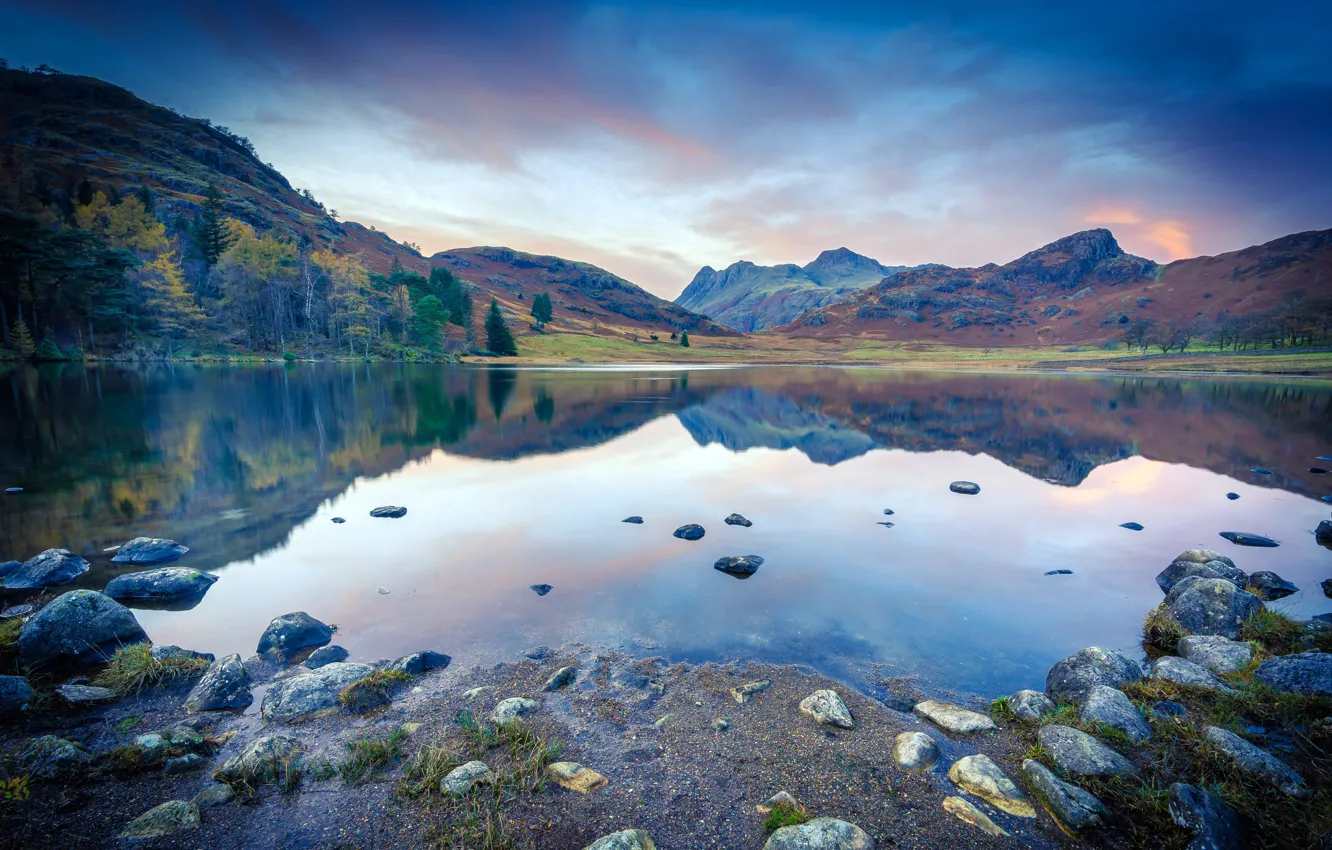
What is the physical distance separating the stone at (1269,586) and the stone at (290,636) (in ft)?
73.3

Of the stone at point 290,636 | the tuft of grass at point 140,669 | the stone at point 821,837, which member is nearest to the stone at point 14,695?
the tuft of grass at point 140,669

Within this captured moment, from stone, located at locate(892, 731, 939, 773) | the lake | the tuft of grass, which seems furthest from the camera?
the lake

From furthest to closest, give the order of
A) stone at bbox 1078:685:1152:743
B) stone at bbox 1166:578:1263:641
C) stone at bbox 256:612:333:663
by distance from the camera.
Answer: stone at bbox 1166:578:1263:641
stone at bbox 256:612:333:663
stone at bbox 1078:685:1152:743

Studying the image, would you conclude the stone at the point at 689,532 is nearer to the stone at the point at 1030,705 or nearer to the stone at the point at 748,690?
the stone at the point at 748,690

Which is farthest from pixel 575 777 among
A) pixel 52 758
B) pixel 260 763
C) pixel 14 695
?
pixel 14 695

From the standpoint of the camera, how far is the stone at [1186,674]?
888cm

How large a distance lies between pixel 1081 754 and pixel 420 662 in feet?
34.7

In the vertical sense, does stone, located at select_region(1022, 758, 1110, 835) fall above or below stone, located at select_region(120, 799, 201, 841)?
below

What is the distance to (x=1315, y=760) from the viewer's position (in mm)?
6320

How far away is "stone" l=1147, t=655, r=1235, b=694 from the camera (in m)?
8.88

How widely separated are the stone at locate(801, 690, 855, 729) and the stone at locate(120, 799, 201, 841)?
8.11 m

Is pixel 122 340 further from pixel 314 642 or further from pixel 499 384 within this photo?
pixel 314 642

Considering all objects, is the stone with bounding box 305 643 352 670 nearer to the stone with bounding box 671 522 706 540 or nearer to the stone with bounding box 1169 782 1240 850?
the stone with bounding box 671 522 706 540

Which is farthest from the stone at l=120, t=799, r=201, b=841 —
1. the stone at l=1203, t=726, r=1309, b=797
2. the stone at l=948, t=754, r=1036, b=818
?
the stone at l=1203, t=726, r=1309, b=797
